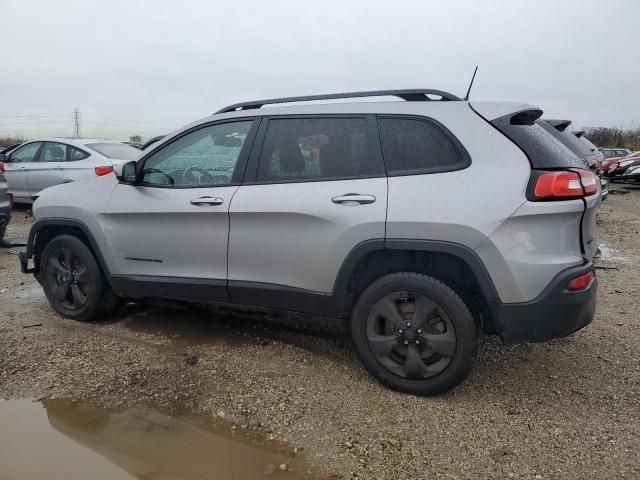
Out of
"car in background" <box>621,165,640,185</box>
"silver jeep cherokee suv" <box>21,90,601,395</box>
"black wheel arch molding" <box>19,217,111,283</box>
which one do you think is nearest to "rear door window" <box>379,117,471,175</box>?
"silver jeep cherokee suv" <box>21,90,601,395</box>

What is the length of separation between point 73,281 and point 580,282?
3.88m

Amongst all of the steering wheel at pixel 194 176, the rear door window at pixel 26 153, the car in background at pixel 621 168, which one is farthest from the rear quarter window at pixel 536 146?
the car in background at pixel 621 168

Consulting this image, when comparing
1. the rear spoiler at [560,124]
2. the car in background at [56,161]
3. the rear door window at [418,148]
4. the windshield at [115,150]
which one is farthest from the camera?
the windshield at [115,150]

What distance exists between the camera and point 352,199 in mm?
3203

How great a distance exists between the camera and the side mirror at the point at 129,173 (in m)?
3.96

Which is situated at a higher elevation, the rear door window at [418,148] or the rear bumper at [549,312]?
the rear door window at [418,148]

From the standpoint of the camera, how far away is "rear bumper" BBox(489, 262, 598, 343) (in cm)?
285

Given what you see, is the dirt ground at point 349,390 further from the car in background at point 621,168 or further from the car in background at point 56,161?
the car in background at point 621,168

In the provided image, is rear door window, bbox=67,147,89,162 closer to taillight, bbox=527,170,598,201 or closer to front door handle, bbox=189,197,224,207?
front door handle, bbox=189,197,224,207

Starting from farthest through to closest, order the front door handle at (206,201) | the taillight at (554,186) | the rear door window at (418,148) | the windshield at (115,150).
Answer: the windshield at (115,150) < the front door handle at (206,201) < the rear door window at (418,148) < the taillight at (554,186)

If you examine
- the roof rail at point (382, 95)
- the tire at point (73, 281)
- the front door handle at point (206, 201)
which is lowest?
the tire at point (73, 281)

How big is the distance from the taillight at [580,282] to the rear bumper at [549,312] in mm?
21

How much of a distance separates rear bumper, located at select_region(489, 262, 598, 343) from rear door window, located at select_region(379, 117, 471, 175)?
2.76 ft

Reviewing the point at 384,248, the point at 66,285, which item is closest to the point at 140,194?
the point at 66,285
